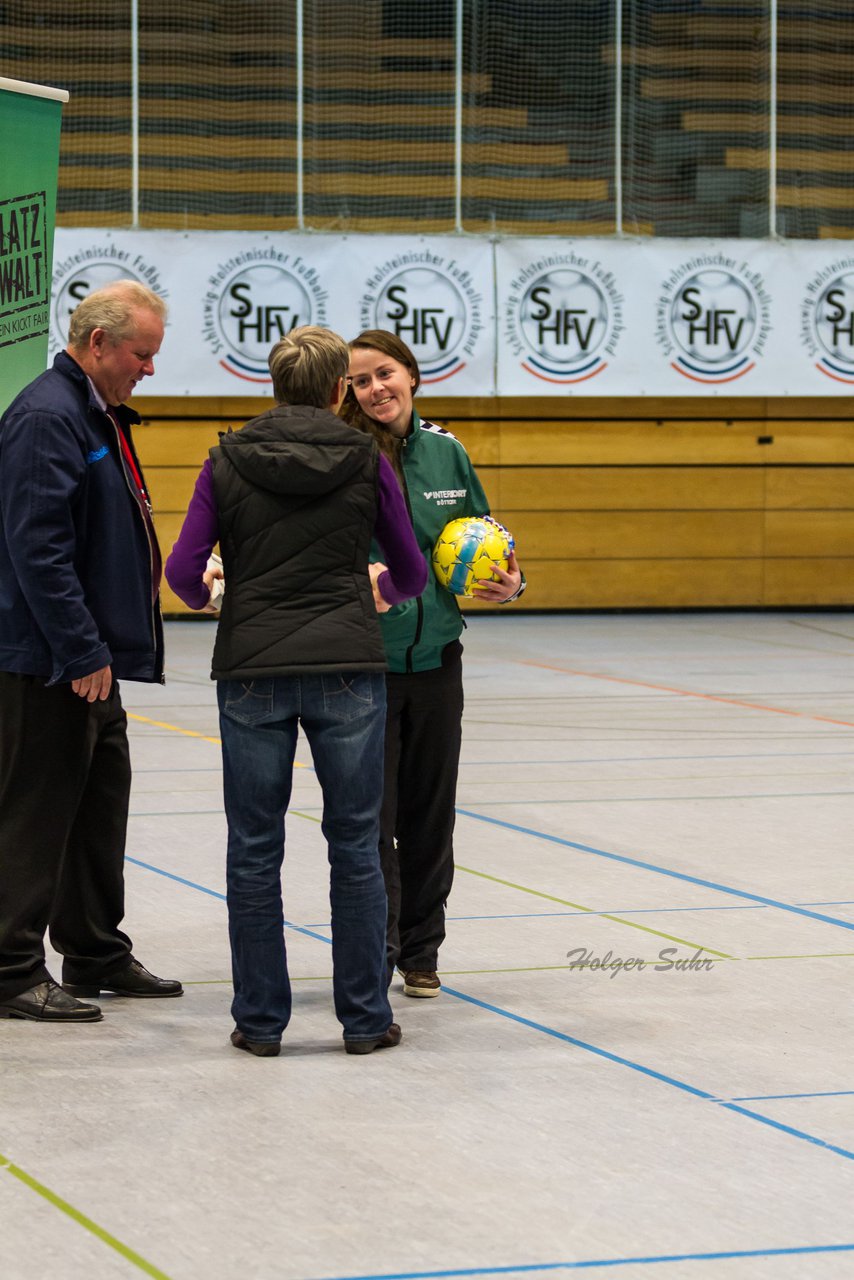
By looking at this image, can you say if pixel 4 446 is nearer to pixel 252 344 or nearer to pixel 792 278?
pixel 252 344

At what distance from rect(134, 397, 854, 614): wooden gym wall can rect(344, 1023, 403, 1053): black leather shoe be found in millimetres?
12374

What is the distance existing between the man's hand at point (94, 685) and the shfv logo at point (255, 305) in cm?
1089

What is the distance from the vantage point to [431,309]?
591 inches

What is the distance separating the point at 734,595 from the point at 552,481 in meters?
2.03

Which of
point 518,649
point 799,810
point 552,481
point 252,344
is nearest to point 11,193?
point 799,810

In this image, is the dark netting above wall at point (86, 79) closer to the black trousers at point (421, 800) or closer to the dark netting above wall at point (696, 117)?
the dark netting above wall at point (696, 117)

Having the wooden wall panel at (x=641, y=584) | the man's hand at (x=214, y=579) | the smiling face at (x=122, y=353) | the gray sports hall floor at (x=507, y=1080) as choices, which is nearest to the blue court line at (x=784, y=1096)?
the gray sports hall floor at (x=507, y=1080)

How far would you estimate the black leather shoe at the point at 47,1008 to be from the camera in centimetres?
415

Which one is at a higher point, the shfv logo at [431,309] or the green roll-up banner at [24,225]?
the shfv logo at [431,309]

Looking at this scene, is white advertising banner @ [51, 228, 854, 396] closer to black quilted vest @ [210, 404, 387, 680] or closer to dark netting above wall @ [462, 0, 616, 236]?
dark netting above wall @ [462, 0, 616, 236]

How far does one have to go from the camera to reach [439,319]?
49.3 ft

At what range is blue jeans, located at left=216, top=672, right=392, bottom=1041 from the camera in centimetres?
379

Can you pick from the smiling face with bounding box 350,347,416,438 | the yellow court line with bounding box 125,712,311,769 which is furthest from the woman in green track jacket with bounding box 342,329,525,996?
the yellow court line with bounding box 125,712,311,769

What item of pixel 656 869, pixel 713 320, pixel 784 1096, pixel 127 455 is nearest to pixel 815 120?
pixel 713 320
